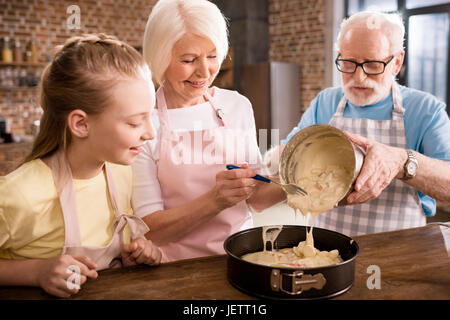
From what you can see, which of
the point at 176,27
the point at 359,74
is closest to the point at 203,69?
the point at 176,27

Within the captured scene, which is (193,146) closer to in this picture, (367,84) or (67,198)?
(67,198)

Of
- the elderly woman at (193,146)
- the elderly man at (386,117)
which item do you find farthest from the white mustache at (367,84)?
the elderly woman at (193,146)

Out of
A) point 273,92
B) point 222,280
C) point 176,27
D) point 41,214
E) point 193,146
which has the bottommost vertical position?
point 222,280

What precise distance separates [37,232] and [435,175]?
1391mm

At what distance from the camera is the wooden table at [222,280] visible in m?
1.10

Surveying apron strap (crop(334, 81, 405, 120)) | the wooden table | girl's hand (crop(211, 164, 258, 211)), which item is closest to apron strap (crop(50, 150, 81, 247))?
the wooden table

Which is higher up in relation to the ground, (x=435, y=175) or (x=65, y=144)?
(x=65, y=144)

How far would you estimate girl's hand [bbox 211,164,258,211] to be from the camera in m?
1.35

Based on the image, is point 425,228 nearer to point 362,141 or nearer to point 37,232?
point 362,141

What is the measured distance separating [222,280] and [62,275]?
0.40 metres

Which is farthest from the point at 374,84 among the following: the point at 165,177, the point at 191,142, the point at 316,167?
the point at 165,177

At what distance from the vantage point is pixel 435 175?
169 centimetres

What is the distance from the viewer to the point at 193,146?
5.14 feet

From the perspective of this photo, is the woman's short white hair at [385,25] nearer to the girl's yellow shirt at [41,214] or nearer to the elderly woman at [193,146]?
the elderly woman at [193,146]
